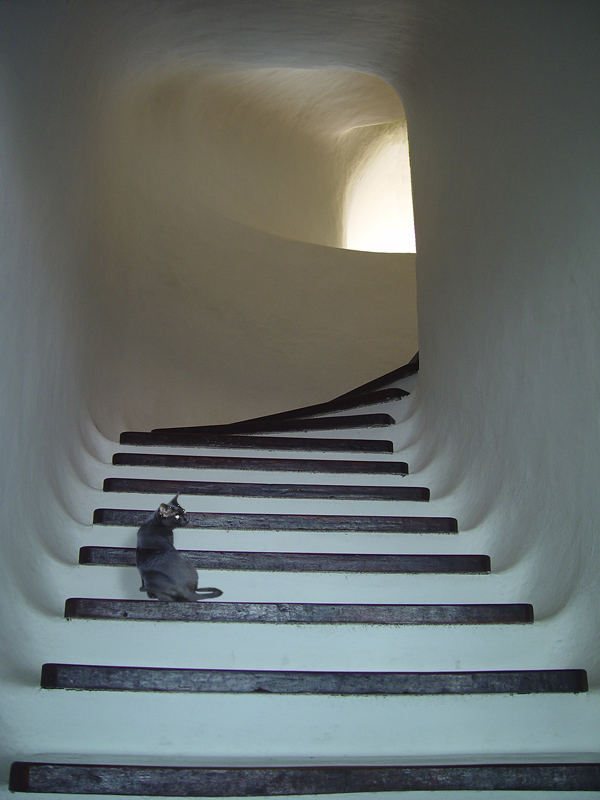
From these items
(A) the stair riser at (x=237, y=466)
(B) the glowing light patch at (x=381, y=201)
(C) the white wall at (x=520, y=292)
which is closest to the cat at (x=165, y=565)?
(A) the stair riser at (x=237, y=466)

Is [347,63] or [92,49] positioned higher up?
[347,63]

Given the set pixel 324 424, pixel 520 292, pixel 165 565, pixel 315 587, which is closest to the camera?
pixel 165 565

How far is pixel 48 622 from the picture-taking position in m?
2.36

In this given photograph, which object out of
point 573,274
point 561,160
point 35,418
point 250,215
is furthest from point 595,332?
point 250,215

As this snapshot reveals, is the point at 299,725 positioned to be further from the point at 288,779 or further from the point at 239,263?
the point at 239,263

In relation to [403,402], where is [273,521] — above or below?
below

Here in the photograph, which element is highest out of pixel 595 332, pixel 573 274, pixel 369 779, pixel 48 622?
pixel 573 274

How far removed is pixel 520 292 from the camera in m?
2.87

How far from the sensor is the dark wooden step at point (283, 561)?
2.71m

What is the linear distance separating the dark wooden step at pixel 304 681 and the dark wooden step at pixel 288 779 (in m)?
0.29

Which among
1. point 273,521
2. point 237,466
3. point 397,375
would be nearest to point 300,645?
point 273,521

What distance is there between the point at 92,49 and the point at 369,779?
2.92 meters

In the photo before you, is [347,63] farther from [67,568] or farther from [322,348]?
[67,568]

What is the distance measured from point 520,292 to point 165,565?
Result: 1546 mm
